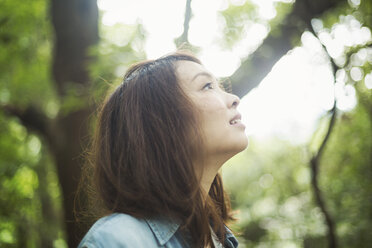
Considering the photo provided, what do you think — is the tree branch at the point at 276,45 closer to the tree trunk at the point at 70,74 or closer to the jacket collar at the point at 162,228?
the tree trunk at the point at 70,74

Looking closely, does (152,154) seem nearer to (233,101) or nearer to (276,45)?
(233,101)

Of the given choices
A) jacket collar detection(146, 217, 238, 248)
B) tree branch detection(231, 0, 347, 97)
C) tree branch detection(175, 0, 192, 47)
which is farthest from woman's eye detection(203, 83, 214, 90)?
tree branch detection(231, 0, 347, 97)

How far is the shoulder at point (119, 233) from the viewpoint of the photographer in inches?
48.6

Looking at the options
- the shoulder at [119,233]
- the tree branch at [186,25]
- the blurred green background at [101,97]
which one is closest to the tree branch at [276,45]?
the blurred green background at [101,97]

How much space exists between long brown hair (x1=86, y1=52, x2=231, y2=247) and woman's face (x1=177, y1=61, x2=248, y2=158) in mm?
56

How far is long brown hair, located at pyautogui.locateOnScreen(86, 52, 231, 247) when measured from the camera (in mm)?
1536

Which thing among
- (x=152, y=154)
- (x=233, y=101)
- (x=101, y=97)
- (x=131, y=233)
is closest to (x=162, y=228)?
(x=131, y=233)

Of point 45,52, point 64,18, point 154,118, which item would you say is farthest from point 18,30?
point 154,118

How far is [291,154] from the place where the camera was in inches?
507

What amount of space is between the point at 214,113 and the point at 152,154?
38cm

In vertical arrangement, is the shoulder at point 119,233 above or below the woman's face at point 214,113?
below

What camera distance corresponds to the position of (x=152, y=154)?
1.61 m

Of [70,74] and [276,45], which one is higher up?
[276,45]

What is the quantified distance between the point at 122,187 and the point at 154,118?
1.16 ft
